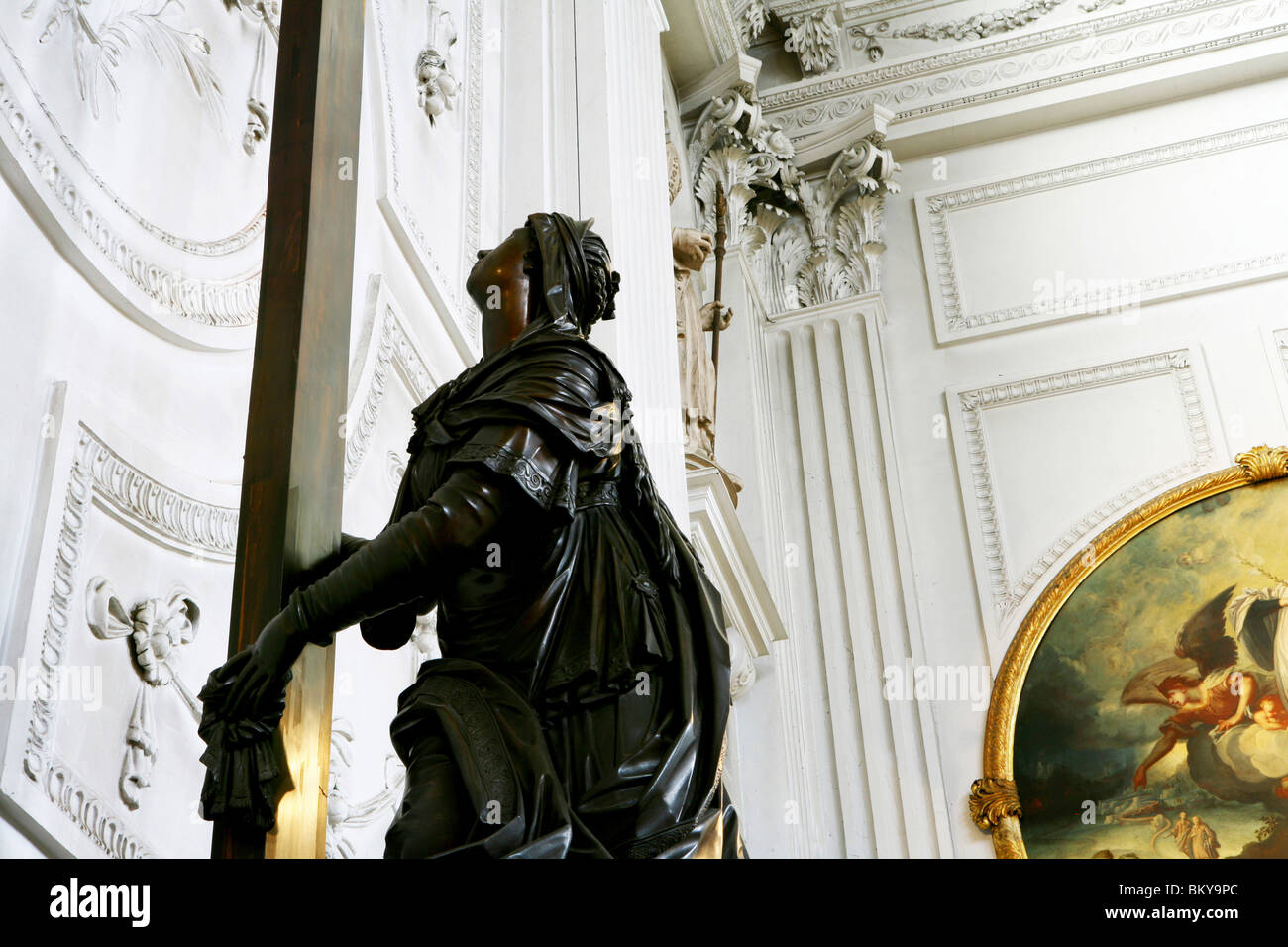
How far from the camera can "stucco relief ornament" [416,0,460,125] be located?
442 centimetres

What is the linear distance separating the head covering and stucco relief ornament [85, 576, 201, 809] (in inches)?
36.5

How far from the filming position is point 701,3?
8.84m

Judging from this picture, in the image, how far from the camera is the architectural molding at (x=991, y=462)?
26.4ft

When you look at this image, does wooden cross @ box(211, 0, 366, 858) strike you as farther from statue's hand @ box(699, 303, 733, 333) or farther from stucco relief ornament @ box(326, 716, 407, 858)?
statue's hand @ box(699, 303, 733, 333)

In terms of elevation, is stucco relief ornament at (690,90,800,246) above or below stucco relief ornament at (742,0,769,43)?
below

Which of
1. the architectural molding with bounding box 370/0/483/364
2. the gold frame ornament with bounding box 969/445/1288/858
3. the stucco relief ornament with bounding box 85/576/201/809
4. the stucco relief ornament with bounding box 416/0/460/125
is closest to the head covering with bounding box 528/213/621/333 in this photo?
the stucco relief ornament with bounding box 85/576/201/809

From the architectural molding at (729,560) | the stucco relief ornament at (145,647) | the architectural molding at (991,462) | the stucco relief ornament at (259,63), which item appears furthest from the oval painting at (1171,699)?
the stucco relief ornament at (145,647)

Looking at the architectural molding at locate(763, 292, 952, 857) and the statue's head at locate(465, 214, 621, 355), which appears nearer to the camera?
the statue's head at locate(465, 214, 621, 355)

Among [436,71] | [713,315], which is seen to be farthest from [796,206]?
[436,71]

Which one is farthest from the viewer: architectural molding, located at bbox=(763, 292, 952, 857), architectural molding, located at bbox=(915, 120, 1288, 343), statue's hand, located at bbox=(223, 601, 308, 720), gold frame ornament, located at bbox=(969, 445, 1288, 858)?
architectural molding, located at bbox=(915, 120, 1288, 343)

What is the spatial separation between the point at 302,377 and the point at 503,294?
363 mm

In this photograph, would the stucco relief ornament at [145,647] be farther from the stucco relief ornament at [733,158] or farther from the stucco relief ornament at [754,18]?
the stucco relief ornament at [754,18]
